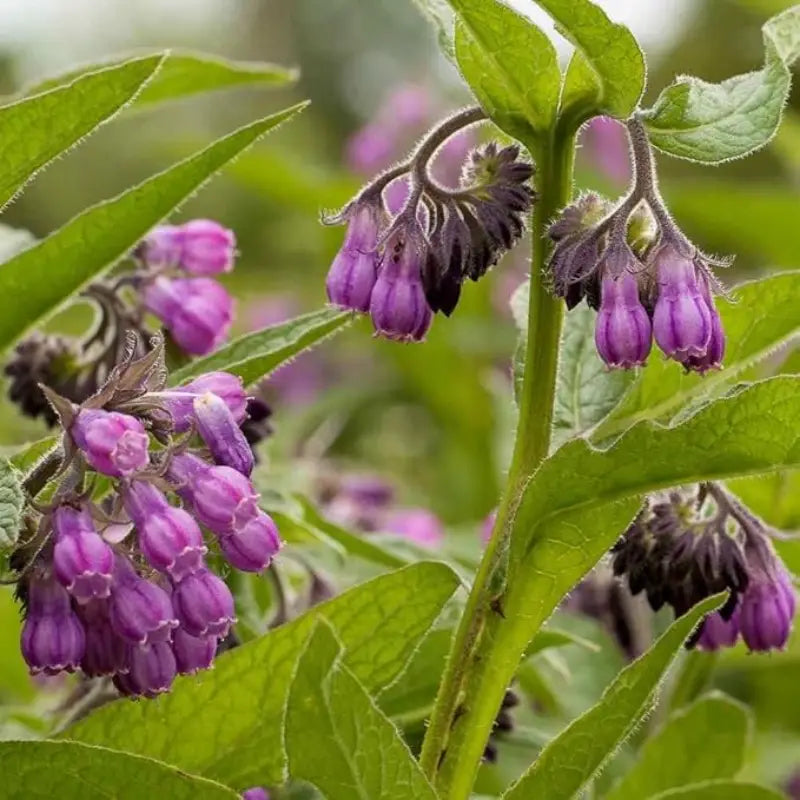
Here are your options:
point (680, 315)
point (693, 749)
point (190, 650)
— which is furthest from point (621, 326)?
point (693, 749)

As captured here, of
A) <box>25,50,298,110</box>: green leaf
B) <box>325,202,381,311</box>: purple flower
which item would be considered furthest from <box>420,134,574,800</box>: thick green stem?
<box>25,50,298,110</box>: green leaf

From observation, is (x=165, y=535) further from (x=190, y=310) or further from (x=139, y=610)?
(x=190, y=310)

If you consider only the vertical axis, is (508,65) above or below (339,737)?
above

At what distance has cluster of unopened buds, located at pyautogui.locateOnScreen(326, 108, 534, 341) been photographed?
1284 millimetres

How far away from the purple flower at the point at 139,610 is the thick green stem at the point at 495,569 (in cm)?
24

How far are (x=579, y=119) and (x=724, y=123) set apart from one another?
4.8 inches

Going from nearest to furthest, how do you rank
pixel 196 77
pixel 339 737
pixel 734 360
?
pixel 339 737 < pixel 734 360 < pixel 196 77

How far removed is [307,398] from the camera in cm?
446

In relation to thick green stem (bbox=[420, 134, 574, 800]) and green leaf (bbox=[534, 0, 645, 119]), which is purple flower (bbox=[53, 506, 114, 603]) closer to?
thick green stem (bbox=[420, 134, 574, 800])

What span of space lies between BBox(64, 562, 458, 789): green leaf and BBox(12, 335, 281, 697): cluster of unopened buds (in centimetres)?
9

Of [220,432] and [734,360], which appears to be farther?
[734,360]

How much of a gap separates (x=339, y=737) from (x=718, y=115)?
57cm

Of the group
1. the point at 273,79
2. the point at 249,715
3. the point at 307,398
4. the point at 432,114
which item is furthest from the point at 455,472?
the point at 249,715

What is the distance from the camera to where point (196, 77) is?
5.79 ft
